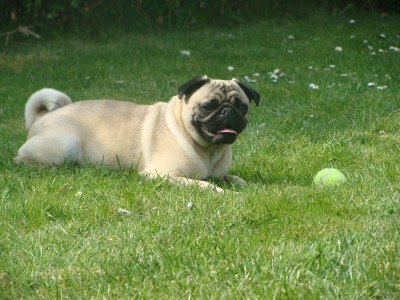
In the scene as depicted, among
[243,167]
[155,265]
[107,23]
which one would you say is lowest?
[107,23]

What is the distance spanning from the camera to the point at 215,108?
19.3ft

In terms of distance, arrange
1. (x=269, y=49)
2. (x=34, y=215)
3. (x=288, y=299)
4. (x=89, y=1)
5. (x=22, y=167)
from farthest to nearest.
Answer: (x=89, y=1)
(x=269, y=49)
(x=22, y=167)
(x=34, y=215)
(x=288, y=299)

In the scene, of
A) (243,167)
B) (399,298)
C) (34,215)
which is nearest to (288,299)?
(399,298)

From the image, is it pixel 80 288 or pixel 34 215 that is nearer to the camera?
pixel 80 288

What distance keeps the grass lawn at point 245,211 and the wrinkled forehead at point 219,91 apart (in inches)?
26.0

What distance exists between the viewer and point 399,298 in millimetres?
3451

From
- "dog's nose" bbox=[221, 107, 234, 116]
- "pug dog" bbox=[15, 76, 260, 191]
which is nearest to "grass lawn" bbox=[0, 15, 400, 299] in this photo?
"pug dog" bbox=[15, 76, 260, 191]

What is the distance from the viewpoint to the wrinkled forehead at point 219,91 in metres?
5.90

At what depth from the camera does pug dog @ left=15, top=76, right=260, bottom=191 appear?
586 cm

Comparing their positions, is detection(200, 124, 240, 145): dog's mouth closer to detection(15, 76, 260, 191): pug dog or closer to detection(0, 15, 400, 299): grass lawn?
detection(15, 76, 260, 191): pug dog

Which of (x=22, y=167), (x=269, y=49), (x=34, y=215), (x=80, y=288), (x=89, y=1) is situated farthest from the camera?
(x=89, y=1)

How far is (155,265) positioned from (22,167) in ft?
8.26

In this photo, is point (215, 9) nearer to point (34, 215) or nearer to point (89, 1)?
point (89, 1)

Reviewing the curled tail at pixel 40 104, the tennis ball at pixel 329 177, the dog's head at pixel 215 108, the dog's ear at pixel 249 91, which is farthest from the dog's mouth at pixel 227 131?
the curled tail at pixel 40 104
